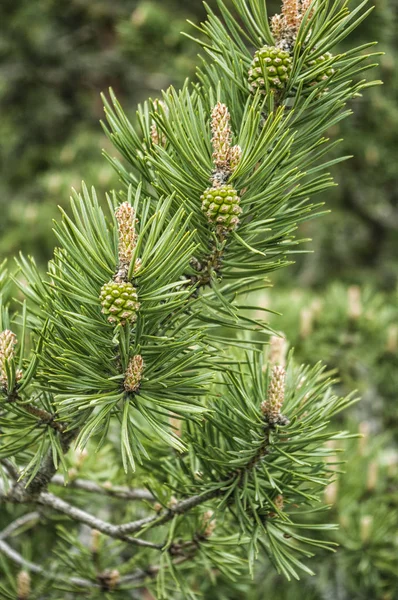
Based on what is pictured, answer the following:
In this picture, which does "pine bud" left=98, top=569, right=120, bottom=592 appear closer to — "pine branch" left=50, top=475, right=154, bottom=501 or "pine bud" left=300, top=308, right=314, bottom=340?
"pine branch" left=50, top=475, right=154, bottom=501

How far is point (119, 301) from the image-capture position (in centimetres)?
34

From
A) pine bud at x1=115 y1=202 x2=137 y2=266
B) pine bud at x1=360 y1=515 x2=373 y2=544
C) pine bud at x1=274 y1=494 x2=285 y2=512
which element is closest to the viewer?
pine bud at x1=115 y1=202 x2=137 y2=266

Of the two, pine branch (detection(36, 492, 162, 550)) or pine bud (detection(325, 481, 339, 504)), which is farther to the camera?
pine bud (detection(325, 481, 339, 504))

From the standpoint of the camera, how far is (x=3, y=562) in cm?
57

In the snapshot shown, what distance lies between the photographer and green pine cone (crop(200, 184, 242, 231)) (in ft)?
1.20

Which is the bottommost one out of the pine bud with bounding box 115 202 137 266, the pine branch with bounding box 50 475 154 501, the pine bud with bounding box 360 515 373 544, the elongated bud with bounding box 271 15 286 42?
the pine bud with bounding box 360 515 373 544

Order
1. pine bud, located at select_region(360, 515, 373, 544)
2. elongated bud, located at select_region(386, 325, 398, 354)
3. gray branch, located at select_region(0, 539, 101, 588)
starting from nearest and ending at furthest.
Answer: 1. gray branch, located at select_region(0, 539, 101, 588)
2. pine bud, located at select_region(360, 515, 373, 544)
3. elongated bud, located at select_region(386, 325, 398, 354)

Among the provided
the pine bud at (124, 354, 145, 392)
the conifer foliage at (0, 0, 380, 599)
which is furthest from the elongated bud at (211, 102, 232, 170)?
the pine bud at (124, 354, 145, 392)

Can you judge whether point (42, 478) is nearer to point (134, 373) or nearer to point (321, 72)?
point (134, 373)

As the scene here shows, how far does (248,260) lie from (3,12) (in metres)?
1.98

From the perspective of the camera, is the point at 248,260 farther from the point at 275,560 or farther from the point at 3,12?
the point at 3,12

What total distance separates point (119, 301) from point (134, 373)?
2.0 inches

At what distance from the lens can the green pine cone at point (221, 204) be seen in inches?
14.4

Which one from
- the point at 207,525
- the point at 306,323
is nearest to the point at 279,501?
the point at 207,525
